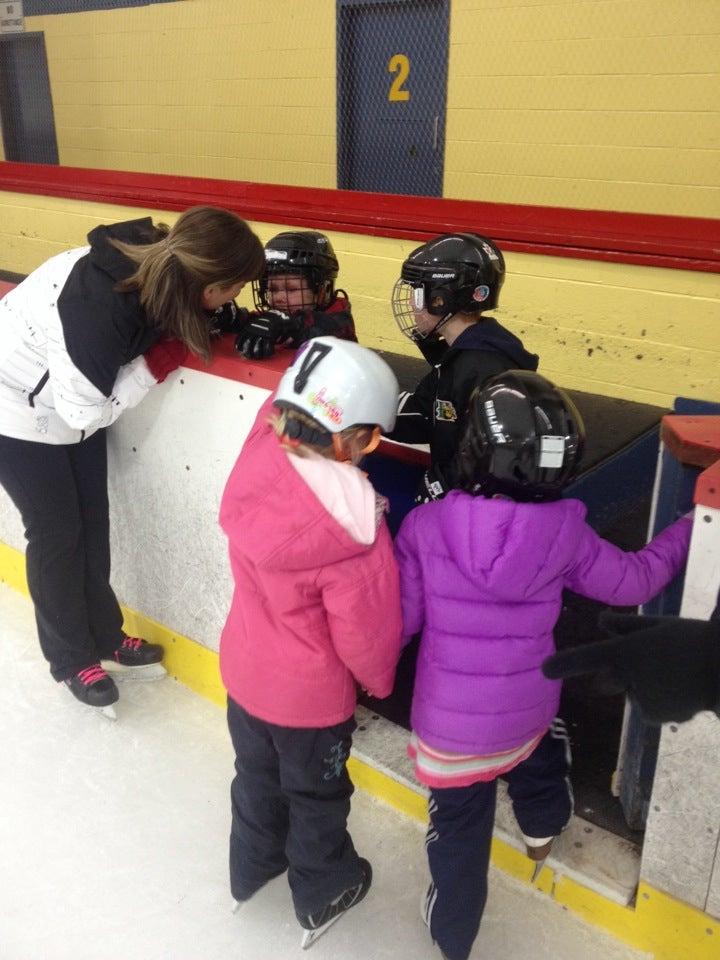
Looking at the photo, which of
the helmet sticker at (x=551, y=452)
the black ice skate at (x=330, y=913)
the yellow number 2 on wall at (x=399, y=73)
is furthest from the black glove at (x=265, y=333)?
the yellow number 2 on wall at (x=399, y=73)

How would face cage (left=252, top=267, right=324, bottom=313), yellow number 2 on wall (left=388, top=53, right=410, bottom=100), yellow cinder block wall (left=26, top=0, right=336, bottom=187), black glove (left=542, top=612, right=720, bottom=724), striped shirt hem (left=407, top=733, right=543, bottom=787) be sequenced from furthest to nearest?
yellow cinder block wall (left=26, top=0, right=336, bottom=187) < yellow number 2 on wall (left=388, top=53, right=410, bottom=100) < face cage (left=252, top=267, right=324, bottom=313) < striped shirt hem (left=407, top=733, right=543, bottom=787) < black glove (left=542, top=612, right=720, bottom=724)

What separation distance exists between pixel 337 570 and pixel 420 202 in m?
2.56

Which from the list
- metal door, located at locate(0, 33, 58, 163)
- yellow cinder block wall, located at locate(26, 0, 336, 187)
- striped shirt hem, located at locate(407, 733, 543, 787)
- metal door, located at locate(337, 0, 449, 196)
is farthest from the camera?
metal door, located at locate(0, 33, 58, 163)

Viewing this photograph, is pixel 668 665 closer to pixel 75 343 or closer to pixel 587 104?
pixel 75 343

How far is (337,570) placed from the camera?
4.07 feet

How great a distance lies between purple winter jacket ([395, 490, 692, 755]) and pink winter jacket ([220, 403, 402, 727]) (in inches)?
2.4

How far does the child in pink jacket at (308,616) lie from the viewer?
1222 mm

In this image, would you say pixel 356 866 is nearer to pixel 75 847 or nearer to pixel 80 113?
pixel 75 847

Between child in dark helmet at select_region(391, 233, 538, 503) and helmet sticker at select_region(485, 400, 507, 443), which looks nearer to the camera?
helmet sticker at select_region(485, 400, 507, 443)

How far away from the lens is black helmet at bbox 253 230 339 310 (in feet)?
6.32

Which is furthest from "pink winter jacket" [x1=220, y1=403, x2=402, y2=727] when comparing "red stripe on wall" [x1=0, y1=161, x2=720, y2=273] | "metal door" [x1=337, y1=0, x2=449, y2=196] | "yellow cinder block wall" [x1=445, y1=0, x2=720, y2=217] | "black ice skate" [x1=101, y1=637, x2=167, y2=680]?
"metal door" [x1=337, y1=0, x2=449, y2=196]

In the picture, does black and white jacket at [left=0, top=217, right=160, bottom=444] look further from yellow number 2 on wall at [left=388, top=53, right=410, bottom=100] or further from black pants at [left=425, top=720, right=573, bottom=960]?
yellow number 2 on wall at [left=388, top=53, right=410, bottom=100]

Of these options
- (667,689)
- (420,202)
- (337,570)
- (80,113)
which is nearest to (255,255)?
→ (337,570)

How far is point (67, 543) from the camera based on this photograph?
2.00 meters
